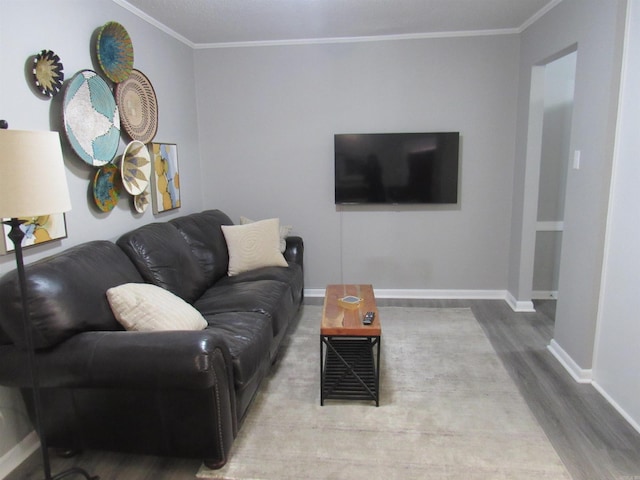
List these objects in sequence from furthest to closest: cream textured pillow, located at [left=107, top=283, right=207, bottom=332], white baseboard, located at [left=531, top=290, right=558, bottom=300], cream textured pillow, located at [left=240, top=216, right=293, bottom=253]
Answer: white baseboard, located at [left=531, top=290, right=558, bottom=300], cream textured pillow, located at [left=240, top=216, right=293, bottom=253], cream textured pillow, located at [left=107, top=283, right=207, bottom=332]

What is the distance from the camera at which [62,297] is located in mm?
1952

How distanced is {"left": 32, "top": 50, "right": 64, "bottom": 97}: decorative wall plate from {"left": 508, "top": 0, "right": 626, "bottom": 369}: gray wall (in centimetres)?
316

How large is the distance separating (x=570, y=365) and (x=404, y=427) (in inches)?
54.9

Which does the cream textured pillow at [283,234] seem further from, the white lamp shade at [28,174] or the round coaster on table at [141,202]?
the white lamp shade at [28,174]

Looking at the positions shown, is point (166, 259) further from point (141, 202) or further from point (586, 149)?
point (586, 149)

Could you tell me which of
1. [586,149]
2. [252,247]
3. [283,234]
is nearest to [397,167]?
[283,234]

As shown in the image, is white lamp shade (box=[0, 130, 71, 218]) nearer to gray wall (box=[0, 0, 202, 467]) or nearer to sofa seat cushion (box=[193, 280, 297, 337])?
gray wall (box=[0, 0, 202, 467])

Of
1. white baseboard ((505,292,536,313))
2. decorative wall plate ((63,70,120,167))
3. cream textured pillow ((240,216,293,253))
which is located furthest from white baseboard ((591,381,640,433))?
decorative wall plate ((63,70,120,167))

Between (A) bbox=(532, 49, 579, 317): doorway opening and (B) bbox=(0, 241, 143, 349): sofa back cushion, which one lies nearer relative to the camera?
(B) bbox=(0, 241, 143, 349): sofa back cushion

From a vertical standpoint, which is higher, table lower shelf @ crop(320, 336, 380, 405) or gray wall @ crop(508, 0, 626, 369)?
gray wall @ crop(508, 0, 626, 369)

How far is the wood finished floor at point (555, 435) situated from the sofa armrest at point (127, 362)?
0.50 meters

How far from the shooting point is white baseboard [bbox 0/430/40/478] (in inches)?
81.3

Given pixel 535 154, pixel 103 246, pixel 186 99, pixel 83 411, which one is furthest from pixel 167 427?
pixel 535 154

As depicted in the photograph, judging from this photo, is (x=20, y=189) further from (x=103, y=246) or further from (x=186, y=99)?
(x=186, y=99)
